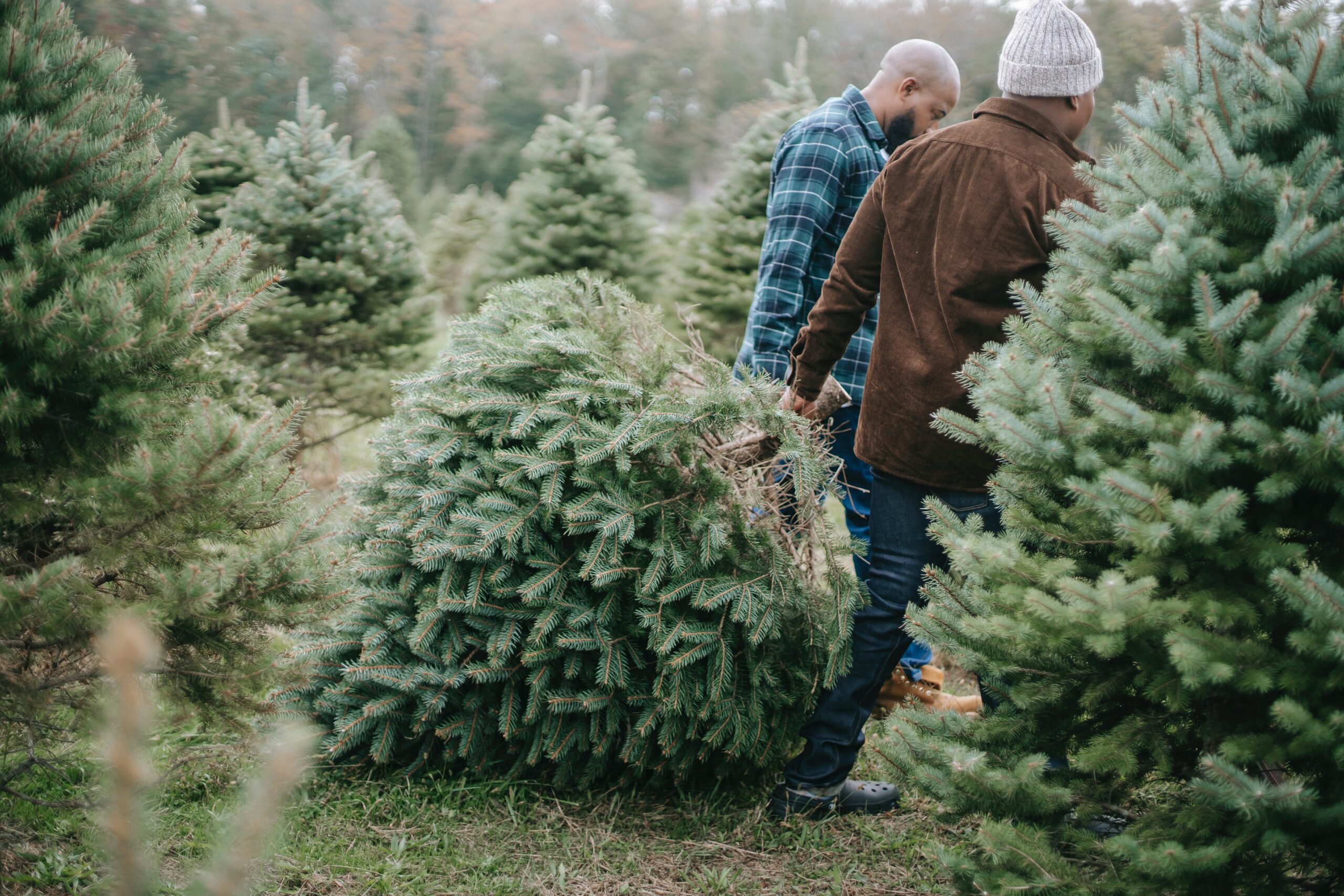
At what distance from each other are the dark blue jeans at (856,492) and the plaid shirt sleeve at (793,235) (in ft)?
1.27

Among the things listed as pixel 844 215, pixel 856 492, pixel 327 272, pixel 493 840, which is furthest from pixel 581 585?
pixel 327 272

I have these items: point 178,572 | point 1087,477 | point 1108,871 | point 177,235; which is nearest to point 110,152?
point 177,235

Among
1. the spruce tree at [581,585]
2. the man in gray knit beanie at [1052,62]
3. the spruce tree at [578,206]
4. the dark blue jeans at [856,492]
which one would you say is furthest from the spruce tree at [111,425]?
the spruce tree at [578,206]

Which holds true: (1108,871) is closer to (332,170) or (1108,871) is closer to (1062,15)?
(1062,15)

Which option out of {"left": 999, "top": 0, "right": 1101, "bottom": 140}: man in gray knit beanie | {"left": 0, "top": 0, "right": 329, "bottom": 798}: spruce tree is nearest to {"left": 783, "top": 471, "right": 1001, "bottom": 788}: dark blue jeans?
{"left": 999, "top": 0, "right": 1101, "bottom": 140}: man in gray knit beanie

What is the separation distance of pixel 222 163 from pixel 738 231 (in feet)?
13.2

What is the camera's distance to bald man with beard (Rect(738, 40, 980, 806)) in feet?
10.9

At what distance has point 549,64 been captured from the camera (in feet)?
119

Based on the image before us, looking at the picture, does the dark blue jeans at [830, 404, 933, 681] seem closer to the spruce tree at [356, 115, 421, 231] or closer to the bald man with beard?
the bald man with beard

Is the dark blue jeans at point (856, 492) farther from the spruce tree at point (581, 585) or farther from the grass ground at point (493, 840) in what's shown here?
the grass ground at point (493, 840)

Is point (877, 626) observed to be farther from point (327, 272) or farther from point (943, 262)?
point (327, 272)

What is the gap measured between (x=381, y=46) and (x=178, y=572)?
3617cm

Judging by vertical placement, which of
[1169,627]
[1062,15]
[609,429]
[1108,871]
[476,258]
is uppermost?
[1062,15]

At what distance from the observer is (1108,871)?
5.80 feet
